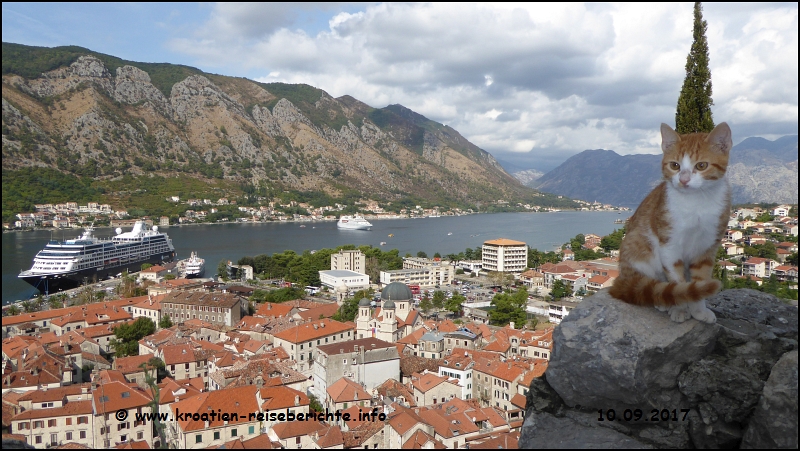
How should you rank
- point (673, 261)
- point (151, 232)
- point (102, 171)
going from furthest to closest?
point (102, 171) → point (151, 232) → point (673, 261)

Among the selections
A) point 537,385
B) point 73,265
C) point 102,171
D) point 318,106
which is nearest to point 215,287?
point 73,265

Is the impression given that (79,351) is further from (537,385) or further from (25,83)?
(25,83)

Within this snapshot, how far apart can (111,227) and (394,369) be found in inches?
2179

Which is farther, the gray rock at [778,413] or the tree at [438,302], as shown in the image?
the tree at [438,302]

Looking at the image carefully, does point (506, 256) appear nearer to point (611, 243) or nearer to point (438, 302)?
point (611, 243)

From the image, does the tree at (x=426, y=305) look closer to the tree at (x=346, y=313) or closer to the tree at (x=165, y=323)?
the tree at (x=346, y=313)

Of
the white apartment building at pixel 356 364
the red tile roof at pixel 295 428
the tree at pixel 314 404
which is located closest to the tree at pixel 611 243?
the white apartment building at pixel 356 364

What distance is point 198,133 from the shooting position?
10088 cm

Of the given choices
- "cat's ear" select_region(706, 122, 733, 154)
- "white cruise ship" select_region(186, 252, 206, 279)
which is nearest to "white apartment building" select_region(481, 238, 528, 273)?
"white cruise ship" select_region(186, 252, 206, 279)

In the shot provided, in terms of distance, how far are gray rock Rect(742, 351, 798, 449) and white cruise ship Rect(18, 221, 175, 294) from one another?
3772cm

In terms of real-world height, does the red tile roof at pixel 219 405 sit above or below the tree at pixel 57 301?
above

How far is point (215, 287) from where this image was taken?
28297 millimetres

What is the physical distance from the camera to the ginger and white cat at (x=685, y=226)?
76.7 inches

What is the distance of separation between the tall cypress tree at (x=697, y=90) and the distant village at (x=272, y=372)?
2294mm
